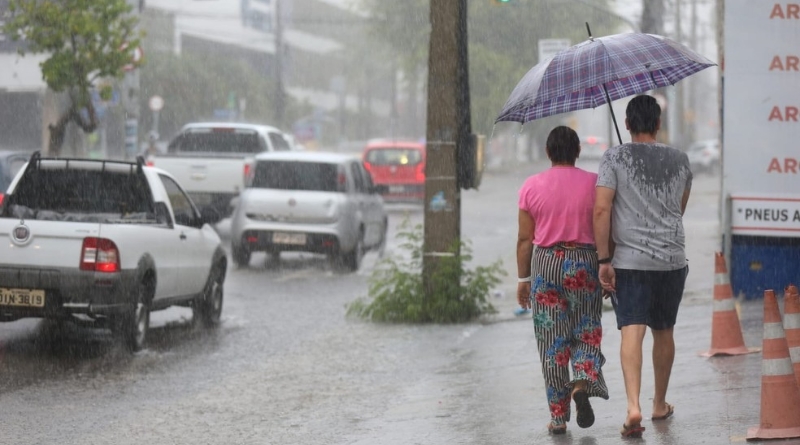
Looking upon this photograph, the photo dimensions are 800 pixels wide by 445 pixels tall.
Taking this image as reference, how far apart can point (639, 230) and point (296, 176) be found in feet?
42.4

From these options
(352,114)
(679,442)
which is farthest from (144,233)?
(352,114)

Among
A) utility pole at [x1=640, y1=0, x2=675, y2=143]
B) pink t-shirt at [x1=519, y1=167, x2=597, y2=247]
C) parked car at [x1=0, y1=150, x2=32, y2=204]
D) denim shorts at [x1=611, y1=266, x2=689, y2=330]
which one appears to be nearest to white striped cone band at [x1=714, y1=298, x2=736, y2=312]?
denim shorts at [x1=611, y1=266, x2=689, y2=330]

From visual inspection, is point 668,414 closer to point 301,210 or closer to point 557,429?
point 557,429

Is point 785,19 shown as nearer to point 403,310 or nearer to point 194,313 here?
point 403,310

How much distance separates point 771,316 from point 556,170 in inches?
52.1

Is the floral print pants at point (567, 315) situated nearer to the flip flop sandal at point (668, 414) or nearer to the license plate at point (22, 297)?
the flip flop sandal at point (668, 414)

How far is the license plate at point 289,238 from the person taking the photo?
19.1 metres

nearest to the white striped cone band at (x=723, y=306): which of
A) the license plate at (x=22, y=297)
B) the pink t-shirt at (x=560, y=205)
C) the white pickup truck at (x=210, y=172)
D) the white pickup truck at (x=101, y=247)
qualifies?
the pink t-shirt at (x=560, y=205)

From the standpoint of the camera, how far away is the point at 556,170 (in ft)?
24.0

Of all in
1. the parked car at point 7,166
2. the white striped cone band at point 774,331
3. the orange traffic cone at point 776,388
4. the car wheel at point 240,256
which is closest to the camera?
the orange traffic cone at point 776,388

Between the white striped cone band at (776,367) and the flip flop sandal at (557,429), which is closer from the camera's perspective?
the white striped cone band at (776,367)

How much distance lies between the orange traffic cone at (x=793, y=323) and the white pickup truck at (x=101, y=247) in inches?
215

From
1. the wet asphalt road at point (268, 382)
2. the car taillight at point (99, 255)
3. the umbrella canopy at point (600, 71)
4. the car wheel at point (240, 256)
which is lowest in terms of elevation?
the wet asphalt road at point (268, 382)

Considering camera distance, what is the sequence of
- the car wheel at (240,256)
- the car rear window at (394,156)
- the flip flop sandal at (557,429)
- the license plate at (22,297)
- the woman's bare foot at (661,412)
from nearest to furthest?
the flip flop sandal at (557,429) → the woman's bare foot at (661,412) → the license plate at (22,297) → the car wheel at (240,256) → the car rear window at (394,156)
